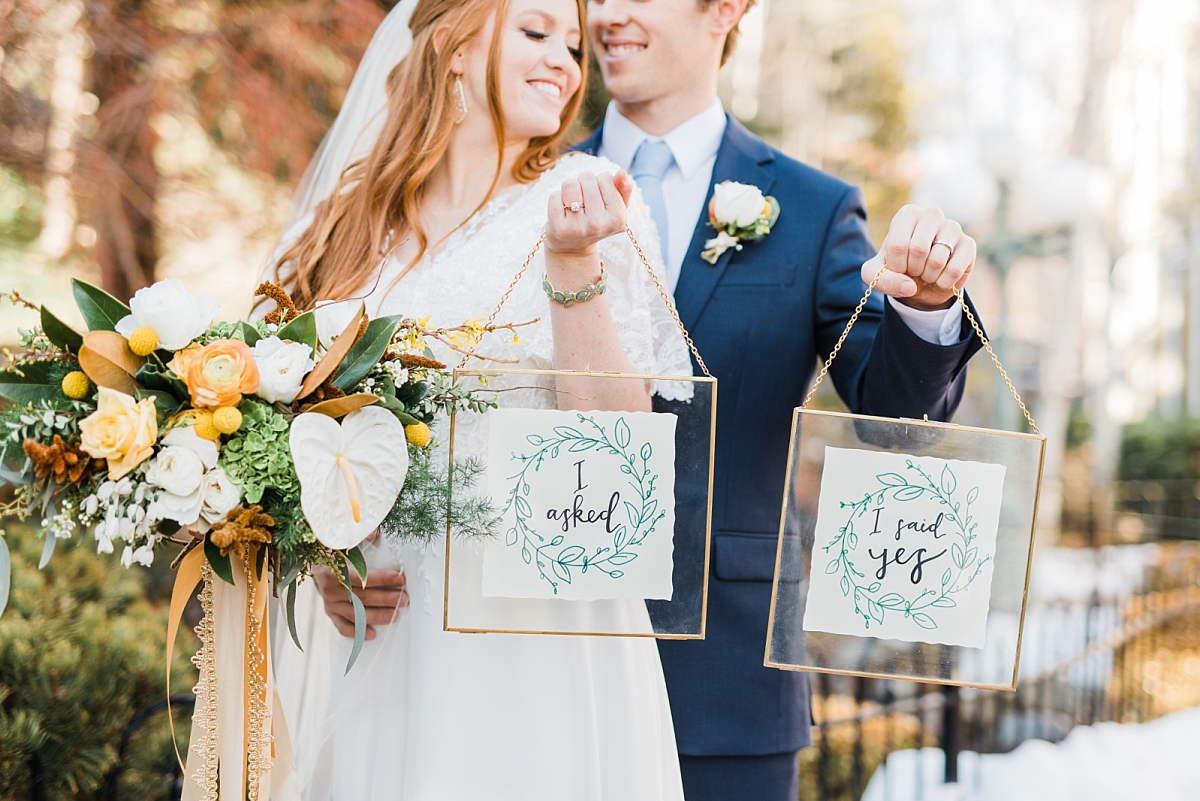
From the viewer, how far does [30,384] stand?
1399mm

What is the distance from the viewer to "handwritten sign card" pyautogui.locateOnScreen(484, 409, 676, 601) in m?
1.59

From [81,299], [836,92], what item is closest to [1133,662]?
[81,299]

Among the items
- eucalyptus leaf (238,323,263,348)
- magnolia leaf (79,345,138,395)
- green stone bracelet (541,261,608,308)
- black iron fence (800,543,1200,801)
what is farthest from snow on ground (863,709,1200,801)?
magnolia leaf (79,345,138,395)

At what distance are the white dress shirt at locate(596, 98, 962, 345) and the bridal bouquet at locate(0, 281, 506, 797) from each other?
99 centimetres

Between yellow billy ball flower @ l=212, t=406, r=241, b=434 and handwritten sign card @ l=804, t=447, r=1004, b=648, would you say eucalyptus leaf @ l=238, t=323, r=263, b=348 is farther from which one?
handwritten sign card @ l=804, t=447, r=1004, b=648

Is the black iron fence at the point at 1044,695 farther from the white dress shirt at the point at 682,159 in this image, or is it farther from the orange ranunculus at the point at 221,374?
the orange ranunculus at the point at 221,374

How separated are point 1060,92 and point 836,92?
4.22 m

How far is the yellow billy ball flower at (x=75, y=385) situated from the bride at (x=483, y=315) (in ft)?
2.09

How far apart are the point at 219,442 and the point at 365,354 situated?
0.26 meters

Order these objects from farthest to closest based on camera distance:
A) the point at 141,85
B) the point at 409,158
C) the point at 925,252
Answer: the point at 141,85 → the point at 409,158 → the point at 925,252

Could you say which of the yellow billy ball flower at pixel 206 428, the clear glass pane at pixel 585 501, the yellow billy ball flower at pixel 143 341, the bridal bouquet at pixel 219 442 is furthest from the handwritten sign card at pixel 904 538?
the yellow billy ball flower at pixel 143 341

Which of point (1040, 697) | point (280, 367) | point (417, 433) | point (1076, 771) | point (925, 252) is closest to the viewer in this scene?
point (280, 367)

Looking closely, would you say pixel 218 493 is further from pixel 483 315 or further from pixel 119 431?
pixel 483 315

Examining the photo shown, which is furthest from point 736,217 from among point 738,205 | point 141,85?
point 141,85
